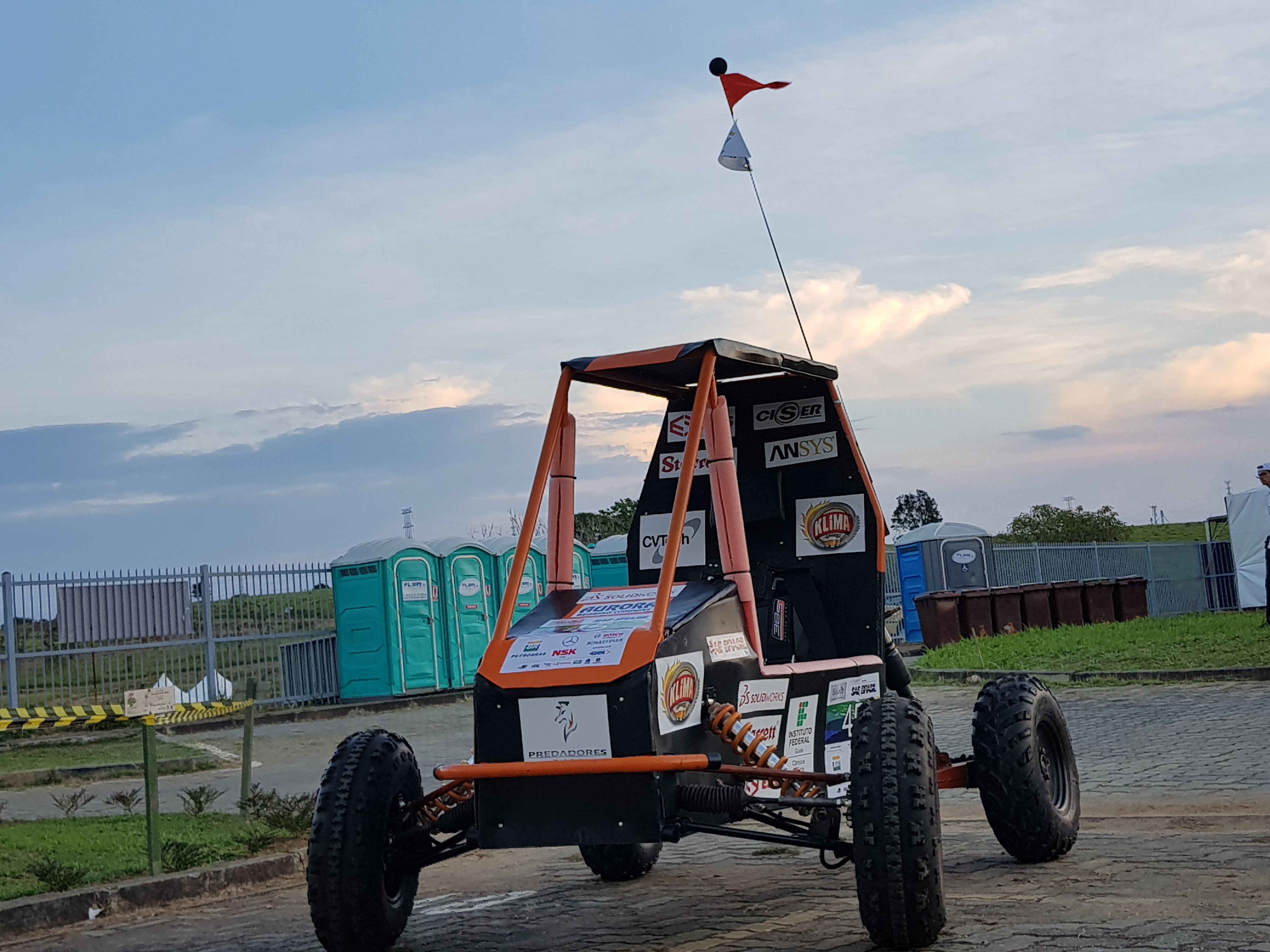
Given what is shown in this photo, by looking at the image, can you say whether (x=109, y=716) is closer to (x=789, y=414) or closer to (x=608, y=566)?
(x=789, y=414)

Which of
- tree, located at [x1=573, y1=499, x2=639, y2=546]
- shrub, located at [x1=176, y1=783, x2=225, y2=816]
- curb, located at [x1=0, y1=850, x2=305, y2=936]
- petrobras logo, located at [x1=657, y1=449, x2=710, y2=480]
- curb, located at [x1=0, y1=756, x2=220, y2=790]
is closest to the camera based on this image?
curb, located at [x1=0, y1=850, x2=305, y2=936]

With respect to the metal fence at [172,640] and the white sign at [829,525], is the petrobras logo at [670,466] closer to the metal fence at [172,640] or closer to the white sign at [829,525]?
the white sign at [829,525]

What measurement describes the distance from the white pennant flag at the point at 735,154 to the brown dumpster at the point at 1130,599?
81.7 ft

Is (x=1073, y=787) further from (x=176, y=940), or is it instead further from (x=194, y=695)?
(x=194, y=695)

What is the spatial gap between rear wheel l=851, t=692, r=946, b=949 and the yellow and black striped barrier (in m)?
5.18

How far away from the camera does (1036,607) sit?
29203mm

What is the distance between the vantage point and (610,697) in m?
5.55

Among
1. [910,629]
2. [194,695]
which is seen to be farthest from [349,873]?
[910,629]

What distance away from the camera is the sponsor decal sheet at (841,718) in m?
6.98

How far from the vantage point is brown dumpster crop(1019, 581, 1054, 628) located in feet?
95.0

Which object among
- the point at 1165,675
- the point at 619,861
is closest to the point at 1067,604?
the point at 1165,675

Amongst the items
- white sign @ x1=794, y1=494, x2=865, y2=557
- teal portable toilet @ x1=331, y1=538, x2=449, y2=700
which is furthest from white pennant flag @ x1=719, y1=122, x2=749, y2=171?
teal portable toilet @ x1=331, y1=538, x2=449, y2=700

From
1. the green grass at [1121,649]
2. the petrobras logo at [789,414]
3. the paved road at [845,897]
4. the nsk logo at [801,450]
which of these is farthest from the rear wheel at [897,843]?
the green grass at [1121,649]

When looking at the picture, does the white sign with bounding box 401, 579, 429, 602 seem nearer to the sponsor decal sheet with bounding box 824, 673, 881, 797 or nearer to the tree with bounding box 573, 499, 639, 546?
the sponsor decal sheet with bounding box 824, 673, 881, 797
